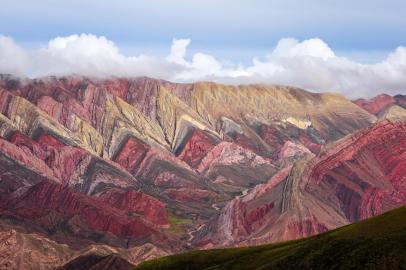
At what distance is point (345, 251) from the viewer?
117m

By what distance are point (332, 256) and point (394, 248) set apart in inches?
479

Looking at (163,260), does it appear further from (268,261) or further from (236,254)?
(268,261)

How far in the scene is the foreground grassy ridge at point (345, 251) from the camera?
356 feet

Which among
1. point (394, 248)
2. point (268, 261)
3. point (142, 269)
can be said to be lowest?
point (142, 269)

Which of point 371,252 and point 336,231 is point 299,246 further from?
point 371,252

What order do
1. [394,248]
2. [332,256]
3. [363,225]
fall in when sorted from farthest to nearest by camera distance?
[363,225], [332,256], [394,248]

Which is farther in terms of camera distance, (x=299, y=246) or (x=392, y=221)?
(x=299, y=246)

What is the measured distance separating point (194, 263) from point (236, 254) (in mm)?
9380

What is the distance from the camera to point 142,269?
15612 cm

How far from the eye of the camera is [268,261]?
5217 inches

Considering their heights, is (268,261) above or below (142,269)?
above

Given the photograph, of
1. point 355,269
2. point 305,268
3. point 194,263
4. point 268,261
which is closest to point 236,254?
point 194,263

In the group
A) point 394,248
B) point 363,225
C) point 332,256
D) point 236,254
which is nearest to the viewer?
point 394,248

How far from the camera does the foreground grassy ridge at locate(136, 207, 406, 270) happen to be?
356 ft
